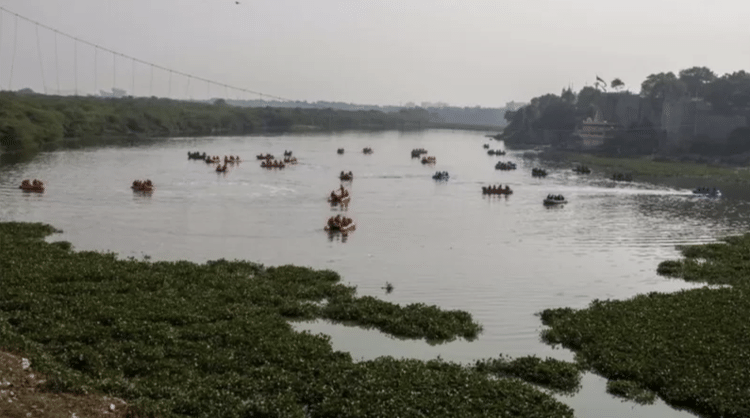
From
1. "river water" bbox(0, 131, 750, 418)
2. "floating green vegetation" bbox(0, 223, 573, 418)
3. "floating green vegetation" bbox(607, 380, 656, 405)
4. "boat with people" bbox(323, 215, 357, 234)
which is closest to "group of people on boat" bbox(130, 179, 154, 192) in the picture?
"river water" bbox(0, 131, 750, 418)

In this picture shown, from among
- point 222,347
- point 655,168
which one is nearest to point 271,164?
point 655,168

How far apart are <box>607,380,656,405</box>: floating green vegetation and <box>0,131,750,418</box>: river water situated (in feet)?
1.54

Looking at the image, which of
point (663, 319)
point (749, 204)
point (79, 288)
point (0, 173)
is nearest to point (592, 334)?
point (663, 319)

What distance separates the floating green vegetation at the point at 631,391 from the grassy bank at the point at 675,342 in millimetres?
208

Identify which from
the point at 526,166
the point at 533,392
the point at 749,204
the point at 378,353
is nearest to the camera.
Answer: the point at 533,392

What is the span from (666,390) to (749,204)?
7862 cm

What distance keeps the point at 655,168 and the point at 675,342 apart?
124997 millimetres

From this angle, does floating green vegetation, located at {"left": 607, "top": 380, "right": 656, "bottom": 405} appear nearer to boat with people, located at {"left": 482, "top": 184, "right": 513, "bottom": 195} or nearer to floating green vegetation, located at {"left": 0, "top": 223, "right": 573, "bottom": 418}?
floating green vegetation, located at {"left": 0, "top": 223, "right": 573, "bottom": 418}

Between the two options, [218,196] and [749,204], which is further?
[749,204]

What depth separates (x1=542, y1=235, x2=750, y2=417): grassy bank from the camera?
27.4 m

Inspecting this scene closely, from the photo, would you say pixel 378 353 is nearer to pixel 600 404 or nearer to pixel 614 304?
pixel 600 404

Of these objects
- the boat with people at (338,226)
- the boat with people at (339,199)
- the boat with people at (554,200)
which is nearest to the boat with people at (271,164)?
the boat with people at (339,199)

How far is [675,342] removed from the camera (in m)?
32.3

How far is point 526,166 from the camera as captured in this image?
156625 millimetres
